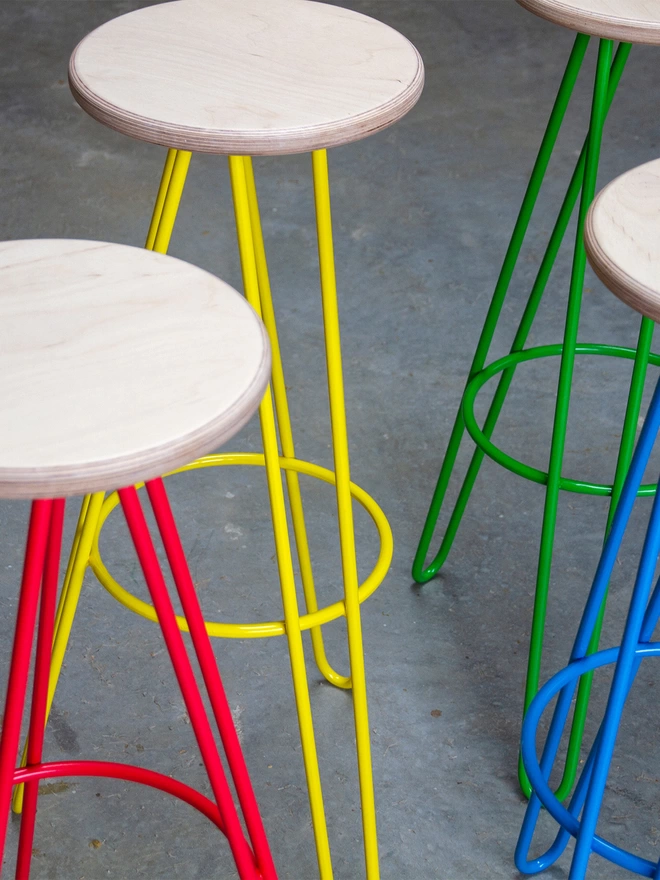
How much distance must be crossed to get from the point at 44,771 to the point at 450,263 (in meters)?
2.76

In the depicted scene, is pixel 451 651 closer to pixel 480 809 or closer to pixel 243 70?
pixel 480 809

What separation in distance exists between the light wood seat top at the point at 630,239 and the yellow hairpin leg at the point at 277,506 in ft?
1.53

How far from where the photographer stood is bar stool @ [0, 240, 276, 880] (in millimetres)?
1040

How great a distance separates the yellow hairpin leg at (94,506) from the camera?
5.47ft

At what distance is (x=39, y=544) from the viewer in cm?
122

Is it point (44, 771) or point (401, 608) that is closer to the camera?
point (44, 771)

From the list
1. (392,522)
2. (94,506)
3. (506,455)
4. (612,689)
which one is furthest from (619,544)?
(392,522)

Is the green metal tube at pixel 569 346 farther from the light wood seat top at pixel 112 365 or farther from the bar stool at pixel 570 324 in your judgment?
the light wood seat top at pixel 112 365

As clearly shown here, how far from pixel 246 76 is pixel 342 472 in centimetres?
62

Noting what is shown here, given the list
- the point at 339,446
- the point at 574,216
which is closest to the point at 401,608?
the point at 339,446

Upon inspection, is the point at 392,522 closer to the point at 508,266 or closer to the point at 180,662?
the point at 508,266

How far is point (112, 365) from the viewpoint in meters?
1.16

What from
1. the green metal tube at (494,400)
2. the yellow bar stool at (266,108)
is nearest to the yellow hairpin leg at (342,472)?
the yellow bar stool at (266,108)

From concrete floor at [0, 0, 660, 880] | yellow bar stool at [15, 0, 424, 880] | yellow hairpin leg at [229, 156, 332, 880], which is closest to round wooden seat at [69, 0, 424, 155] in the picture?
yellow bar stool at [15, 0, 424, 880]
